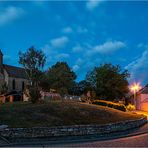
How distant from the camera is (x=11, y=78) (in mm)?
94438

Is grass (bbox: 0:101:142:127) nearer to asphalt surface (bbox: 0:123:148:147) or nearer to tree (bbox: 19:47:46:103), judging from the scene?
asphalt surface (bbox: 0:123:148:147)

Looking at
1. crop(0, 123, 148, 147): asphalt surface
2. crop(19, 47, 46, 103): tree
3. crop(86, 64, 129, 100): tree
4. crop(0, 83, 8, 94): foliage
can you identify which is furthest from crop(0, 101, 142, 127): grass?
crop(0, 83, 8, 94): foliage

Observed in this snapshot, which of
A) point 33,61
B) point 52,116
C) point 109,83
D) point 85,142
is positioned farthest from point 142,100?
point 85,142

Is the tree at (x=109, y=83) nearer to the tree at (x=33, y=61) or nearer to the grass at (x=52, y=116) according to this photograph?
the tree at (x=33, y=61)

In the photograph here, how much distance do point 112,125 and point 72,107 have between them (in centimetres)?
743

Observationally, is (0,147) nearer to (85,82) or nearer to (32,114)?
(32,114)

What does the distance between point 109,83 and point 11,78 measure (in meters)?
31.5

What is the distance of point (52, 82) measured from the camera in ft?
247

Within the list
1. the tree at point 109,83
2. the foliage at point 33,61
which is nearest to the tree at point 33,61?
the foliage at point 33,61

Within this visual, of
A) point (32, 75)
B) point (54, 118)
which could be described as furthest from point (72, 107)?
point (32, 75)

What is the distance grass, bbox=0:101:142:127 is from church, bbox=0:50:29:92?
5577 centimetres

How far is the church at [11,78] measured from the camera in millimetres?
93025

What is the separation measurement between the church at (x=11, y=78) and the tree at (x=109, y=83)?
25.3m

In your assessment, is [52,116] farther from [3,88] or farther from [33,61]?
[3,88]
